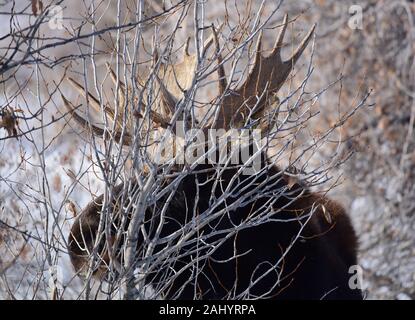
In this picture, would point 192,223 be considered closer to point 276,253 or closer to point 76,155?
point 276,253

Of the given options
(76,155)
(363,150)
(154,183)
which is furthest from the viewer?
(363,150)


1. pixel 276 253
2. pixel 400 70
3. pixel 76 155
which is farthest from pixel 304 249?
pixel 400 70

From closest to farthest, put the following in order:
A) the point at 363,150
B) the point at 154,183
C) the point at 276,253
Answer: the point at 154,183 → the point at 276,253 → the point at 363,150

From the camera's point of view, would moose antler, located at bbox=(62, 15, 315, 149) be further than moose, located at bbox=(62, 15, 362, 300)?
No

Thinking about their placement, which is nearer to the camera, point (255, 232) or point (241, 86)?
point (241, 86)

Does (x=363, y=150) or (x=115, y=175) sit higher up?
(x=363, y=150)

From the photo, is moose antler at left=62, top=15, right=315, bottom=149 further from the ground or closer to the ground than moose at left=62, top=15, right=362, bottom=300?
further from the ground

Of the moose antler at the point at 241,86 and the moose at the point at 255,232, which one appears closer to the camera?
the moose antler at the point at 241,86

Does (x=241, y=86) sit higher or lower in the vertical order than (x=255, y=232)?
higher

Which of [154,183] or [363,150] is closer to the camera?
[154,183]

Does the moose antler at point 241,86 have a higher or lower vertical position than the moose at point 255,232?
higher

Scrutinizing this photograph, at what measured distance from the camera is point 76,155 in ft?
34.0
